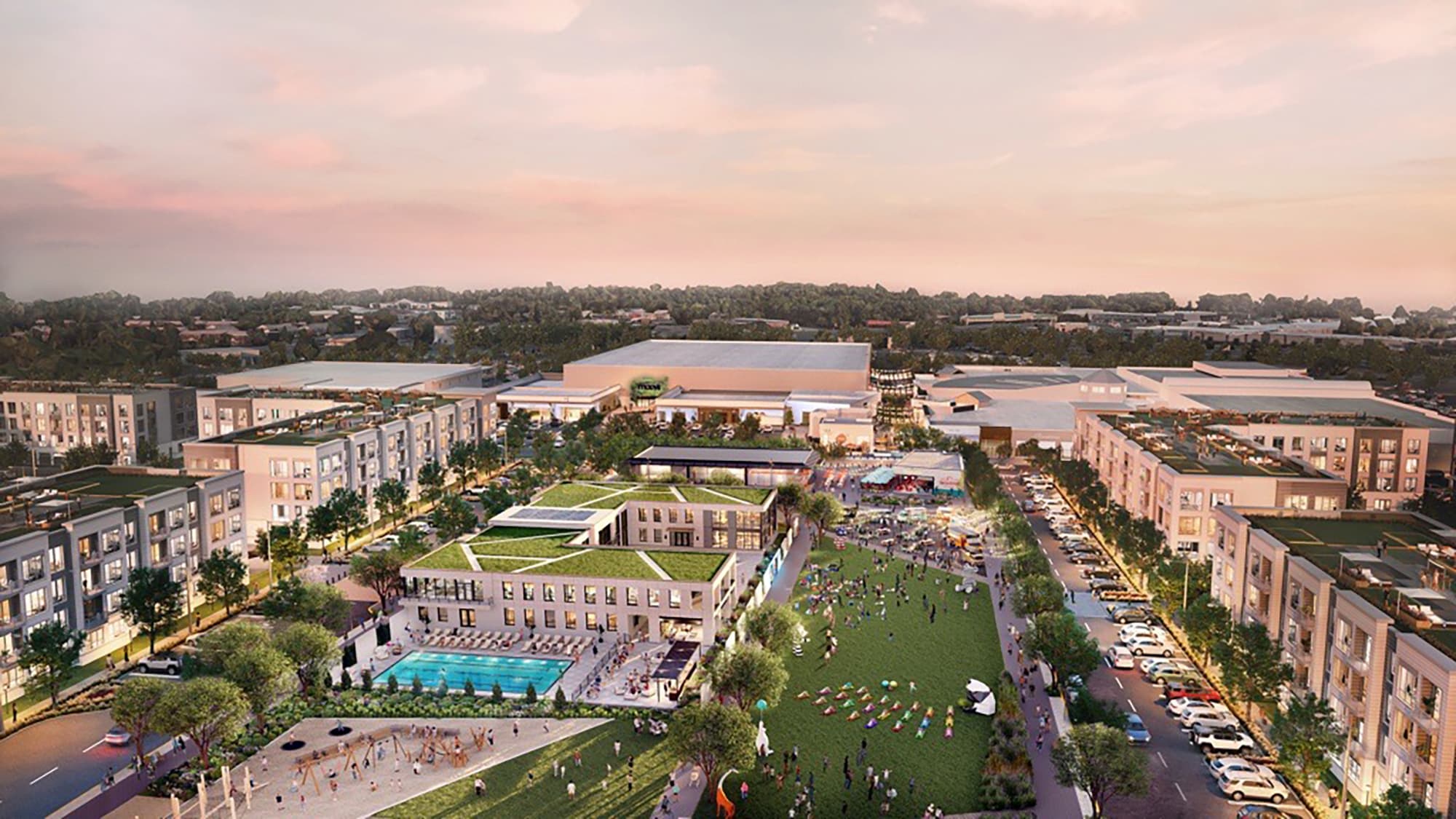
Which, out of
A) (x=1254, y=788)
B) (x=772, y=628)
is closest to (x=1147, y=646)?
(x=1254, y=788)

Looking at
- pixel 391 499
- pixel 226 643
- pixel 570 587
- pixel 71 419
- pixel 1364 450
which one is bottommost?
pixel 570 587

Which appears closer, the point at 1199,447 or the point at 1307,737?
the point at 1307,737

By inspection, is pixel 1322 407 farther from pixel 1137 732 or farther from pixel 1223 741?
pixel 1137 732

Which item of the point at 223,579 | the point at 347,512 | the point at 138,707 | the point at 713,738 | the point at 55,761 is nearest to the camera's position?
the point at 713,738

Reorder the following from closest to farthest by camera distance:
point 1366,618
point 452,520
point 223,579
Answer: point 1366,618
point 223,579
point 452,520

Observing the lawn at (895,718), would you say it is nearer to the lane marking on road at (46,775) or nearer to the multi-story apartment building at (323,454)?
the lane marking on road at (46,775)

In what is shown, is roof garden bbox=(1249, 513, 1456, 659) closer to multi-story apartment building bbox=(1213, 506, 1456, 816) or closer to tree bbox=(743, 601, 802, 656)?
multi-story apartment building bbox=(1213, 506, 1456, 816)
